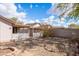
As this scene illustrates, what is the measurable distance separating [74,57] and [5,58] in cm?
89

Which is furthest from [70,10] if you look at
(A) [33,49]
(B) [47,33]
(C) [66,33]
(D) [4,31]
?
(D) [4,31]

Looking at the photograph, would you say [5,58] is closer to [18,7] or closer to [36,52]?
[36,52]

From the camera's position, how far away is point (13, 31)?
11.2 ft

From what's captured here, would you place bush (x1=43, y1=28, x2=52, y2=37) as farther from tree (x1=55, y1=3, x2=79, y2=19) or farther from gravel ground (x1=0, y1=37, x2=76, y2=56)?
tree (x1=55, y1=3, x2=79, y2=19)

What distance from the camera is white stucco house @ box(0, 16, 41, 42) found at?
134 inches

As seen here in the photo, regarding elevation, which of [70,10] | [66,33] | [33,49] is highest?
[70,10]

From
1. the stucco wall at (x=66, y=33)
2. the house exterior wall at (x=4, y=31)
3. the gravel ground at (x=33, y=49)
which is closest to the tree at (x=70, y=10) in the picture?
the stucco wall at (x=66, y=33)

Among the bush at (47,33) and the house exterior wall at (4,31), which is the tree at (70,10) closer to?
the bush at (47,33)

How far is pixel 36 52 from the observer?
3.43 meters

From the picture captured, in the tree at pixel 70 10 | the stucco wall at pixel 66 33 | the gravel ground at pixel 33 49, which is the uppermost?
the tree at pixel 70 10

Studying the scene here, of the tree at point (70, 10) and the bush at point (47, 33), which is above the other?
the tree at point (70, 10)

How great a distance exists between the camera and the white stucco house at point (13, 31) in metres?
3.41

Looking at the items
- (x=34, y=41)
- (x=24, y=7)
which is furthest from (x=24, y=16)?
(x=34, y=41)

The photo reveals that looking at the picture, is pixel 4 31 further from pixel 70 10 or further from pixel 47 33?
pixel 70 10
